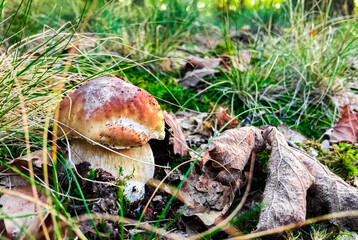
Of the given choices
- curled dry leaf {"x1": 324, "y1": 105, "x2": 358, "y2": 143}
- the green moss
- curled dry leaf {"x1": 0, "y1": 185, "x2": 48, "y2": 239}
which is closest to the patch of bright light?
curled dry leaf {"x1": 324, "y1": 105, "x2": 358, "y2": 143}

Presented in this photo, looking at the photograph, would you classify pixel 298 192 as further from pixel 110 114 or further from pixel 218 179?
pixel 110 114

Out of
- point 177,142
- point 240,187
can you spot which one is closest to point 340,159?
point 240,187

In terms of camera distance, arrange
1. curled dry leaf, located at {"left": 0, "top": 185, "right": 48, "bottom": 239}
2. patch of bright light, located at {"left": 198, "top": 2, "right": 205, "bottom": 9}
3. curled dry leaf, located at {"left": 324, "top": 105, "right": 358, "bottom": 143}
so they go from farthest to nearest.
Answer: patch of bright light, located at {"left": 198, "top": 2, "right": 205, "bottom": 9}, curled dry leaf, located at {"left": 324, "top": 105, "right": 358, "bottom": 143}, curled dry leaf, located at {"left": 0, "top": 185, "right": 48, "bottom": 239}

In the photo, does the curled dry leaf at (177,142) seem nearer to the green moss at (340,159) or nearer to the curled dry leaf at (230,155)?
the curled dry leaf at (230,155)

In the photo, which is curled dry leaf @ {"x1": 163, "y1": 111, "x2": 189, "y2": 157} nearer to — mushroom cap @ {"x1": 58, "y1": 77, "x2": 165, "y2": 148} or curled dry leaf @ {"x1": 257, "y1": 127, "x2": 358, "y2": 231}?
mushroom cap @ {"x1": 58, "y1": 77, "x2": 165, "y2": 148}

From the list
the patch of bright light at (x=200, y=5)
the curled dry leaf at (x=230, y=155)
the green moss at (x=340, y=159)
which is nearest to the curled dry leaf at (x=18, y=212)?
the curled dry leaf at (x=230, y=155)
